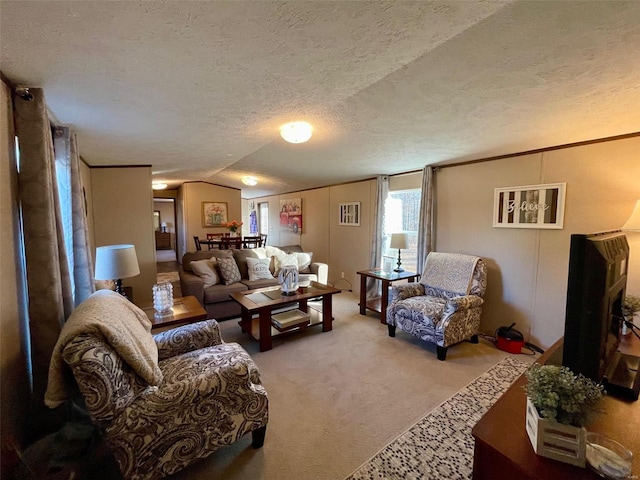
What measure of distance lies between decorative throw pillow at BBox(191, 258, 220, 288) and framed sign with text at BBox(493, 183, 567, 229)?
12.1 feet

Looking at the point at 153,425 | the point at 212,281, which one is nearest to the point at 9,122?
the point at 153,425

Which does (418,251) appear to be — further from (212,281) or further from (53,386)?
(53,386)

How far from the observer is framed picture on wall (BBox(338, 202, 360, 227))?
496 centimetres

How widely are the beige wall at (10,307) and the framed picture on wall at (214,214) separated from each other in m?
6.16

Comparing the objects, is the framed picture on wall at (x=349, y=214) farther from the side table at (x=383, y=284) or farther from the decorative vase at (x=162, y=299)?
the decorative vase at (x=162, y=299)

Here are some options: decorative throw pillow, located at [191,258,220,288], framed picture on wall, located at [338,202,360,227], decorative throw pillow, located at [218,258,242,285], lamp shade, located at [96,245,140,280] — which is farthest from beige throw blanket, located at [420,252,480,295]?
lamp shade, located at [96,245,140,280]

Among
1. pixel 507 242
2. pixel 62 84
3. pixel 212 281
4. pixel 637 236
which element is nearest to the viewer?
pixel 62 84

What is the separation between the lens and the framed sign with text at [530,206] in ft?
8.80

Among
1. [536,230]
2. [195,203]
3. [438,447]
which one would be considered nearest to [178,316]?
[438,447]

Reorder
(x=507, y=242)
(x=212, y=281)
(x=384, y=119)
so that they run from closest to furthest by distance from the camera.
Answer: (x=384, y=119)
(x=507, y=242)
(x=212, y=281)

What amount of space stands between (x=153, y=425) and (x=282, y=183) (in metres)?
5.07

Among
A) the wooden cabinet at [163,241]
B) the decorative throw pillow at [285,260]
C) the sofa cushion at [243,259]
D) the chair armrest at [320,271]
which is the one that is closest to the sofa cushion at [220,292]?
the sofa cushion at [243,259]

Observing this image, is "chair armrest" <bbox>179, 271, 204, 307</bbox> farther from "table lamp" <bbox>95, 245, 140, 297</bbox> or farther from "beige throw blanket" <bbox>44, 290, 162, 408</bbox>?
"beige throw blanket" <bbox>44, 290, 162, 408</bbox>

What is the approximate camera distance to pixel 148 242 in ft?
12.7
